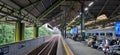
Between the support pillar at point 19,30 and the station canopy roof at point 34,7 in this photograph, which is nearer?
the station canopy roof at point 34,7

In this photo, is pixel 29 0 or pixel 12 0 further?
pixel 29 0

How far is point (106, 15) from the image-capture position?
1534 inches

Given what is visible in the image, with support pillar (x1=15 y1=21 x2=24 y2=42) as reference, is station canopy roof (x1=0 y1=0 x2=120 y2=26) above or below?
above

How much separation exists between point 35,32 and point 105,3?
18232 mm

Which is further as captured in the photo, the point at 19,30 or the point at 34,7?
the point at 19,30

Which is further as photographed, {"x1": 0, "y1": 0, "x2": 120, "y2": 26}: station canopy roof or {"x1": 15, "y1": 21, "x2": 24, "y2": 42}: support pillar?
{"x1": 15, "y1": 21, "x2": 24, "y2": 42}: support pillar

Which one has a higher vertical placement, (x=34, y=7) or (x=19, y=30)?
(x=34, y=7)

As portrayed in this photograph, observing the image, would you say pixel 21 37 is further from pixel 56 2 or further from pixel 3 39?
pixel 3 39

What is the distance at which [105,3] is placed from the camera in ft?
98.5

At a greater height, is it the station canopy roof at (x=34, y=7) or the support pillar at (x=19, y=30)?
the station canopy roof at (x=34, y=7)

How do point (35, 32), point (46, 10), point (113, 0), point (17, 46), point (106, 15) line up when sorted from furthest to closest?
point (35, 32)
point (106, 15)
point (46, 10)
point (113, 0)
point (17, 46)

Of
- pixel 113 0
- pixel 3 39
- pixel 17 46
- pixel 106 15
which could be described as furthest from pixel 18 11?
pixel 3 39

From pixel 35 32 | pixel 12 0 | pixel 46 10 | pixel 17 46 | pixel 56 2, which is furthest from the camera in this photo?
pixel 35 32

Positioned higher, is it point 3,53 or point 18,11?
point 18,11
